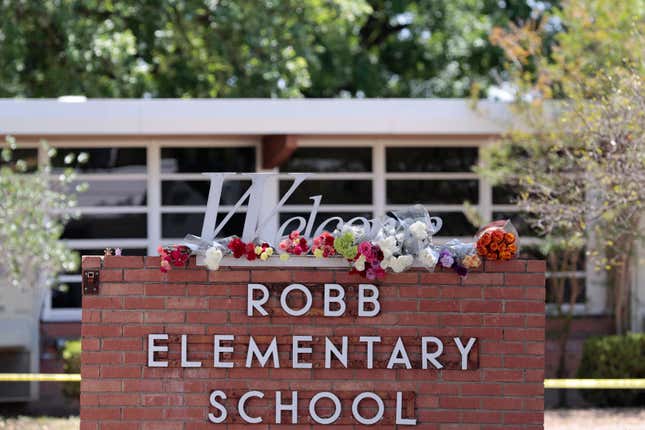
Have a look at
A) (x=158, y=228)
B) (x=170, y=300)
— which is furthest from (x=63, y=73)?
(x=170, y=300)

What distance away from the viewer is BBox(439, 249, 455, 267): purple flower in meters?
6.29

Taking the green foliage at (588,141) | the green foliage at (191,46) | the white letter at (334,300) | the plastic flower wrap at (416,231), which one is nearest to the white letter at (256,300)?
the white letter at (334,300)

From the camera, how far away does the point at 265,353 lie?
20.9 ft

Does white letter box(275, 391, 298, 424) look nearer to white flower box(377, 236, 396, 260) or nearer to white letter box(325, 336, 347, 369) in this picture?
white letter box(325, 336, 347, 369)

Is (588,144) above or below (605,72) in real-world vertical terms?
below

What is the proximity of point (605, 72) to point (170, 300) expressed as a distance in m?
5.55

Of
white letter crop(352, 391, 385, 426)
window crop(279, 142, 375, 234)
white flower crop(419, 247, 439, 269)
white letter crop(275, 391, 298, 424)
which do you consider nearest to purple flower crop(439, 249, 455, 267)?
white flower crop(419, 247, 439, 269)

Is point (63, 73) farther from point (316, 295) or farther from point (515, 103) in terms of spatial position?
point (316, 295)

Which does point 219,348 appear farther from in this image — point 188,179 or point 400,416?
point 188,179

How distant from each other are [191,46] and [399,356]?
12108 mm

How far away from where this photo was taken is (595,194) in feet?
31.7

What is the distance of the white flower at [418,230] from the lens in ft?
20.6

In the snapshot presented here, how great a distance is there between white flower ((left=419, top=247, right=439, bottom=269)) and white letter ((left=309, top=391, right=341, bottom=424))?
96 centimetres

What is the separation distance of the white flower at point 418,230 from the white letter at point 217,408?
4.89 ft
